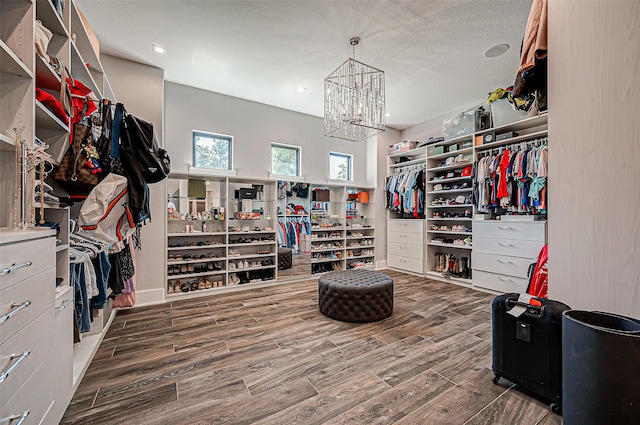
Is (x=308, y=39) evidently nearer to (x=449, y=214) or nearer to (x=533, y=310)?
(x=533, y=310)

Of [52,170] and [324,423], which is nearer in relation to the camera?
[324,423]

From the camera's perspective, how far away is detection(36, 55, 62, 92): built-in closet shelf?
137 centimetres

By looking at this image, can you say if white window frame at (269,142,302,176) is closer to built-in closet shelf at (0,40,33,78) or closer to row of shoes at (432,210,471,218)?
row of shoes at (432,210,471,218)

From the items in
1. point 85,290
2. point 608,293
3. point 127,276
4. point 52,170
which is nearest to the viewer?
point 608,293

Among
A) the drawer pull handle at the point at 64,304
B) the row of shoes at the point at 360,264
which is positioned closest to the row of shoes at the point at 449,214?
the row of shoes at the point at 360,264

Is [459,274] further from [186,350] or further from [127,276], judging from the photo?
[127,276]

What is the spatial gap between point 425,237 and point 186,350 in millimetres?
3988

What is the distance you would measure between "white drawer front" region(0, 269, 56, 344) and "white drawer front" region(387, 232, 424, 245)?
4.69 metres

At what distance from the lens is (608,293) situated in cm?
125

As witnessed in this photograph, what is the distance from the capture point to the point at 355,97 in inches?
113

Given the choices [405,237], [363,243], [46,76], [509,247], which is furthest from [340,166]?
[46,76]

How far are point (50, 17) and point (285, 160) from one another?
3.35 m

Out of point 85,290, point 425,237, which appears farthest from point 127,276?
point 425,237

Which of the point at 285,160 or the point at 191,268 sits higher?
the point at 285,160
